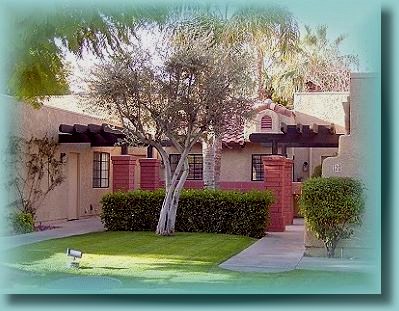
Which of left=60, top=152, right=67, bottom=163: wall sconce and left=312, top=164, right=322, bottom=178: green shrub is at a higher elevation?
left=60, top=152, right=67, bottom=163: wall sconce

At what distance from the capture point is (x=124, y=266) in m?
9.05

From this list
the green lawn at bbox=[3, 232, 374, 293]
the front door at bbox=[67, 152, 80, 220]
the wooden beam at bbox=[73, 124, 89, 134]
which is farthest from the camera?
the front door at bbox=[67, 152, 80, 220]

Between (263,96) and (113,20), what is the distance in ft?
12.8

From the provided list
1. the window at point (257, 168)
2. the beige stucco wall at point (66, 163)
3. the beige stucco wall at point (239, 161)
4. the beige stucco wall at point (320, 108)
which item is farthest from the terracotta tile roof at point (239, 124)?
the beige stucco wall at point (66, 163)

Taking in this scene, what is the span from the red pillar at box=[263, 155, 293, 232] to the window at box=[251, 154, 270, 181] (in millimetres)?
146

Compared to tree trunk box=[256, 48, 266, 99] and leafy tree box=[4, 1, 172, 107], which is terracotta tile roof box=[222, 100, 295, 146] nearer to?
tree trunk box=[256, 48, 266, 99]

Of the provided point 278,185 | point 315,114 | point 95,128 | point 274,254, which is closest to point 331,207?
point 274,254

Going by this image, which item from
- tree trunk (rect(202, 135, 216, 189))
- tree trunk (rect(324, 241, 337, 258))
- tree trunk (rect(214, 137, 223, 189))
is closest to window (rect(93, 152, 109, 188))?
tree trunk (rect(202, 135, 216, 189))

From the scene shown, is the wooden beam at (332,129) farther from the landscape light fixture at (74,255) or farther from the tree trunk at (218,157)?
the landscape light fixture at (74,255)

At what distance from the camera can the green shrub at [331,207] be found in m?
9.56

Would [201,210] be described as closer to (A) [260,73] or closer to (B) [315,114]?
(B) [315,114]

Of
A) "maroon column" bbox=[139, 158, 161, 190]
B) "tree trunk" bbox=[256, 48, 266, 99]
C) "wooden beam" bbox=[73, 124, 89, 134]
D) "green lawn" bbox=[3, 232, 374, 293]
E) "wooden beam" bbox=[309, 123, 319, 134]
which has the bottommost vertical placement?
"green lawn" bbox=[3, 232, 374, 293]

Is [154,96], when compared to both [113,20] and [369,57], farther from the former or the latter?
[369,57]

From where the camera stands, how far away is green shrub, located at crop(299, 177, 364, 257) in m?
9.56
